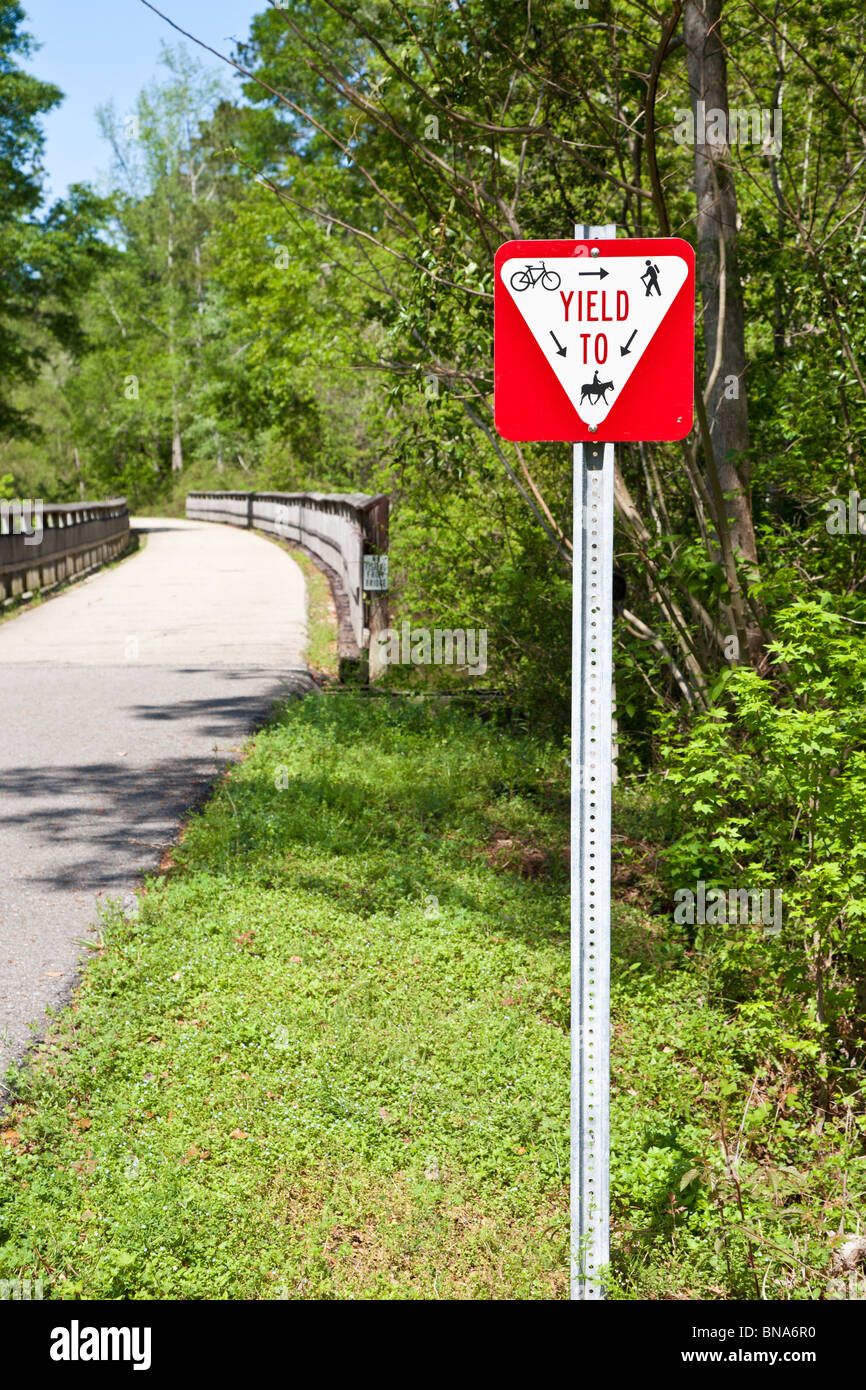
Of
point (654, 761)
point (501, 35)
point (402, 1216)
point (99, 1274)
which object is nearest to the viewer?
point (99, 1274)

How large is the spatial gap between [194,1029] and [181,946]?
0.67m

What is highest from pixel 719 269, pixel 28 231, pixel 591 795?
pixel 28 231

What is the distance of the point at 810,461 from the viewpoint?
6543 mm

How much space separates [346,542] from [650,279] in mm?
12724

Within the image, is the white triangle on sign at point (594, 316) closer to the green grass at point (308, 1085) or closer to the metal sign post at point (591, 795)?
the metal sign post at point (591, 795)

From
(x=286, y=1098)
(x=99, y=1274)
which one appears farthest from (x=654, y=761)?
(x=99, y=1274)

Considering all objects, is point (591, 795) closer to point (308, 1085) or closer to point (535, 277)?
point (535, 277)

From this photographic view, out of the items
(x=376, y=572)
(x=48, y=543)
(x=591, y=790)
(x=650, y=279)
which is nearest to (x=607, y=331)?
(x=650, y=279)

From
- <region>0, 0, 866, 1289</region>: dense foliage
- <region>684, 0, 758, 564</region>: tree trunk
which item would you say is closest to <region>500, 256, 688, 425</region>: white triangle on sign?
<region>0, 0, 866, 1289</region>: dense foliage

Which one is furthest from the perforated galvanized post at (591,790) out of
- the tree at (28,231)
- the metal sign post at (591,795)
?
the tree at (28,231)

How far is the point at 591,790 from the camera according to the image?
299cm

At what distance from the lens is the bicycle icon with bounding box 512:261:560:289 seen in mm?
2939

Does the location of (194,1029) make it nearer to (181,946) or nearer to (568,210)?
(181,946)

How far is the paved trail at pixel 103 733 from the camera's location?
5.45m
